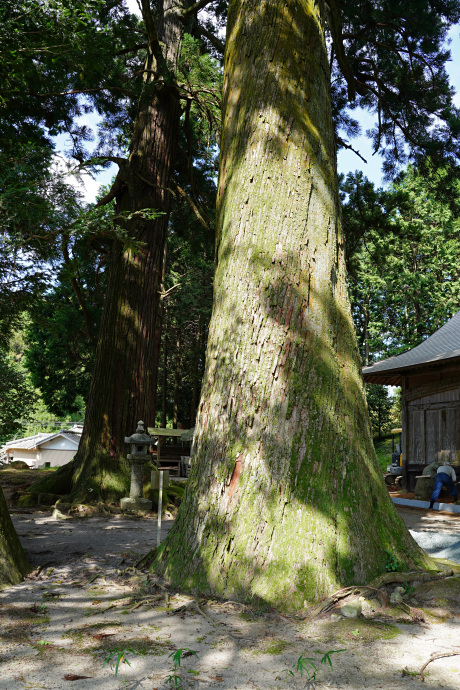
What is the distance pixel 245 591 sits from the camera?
3.13 meters

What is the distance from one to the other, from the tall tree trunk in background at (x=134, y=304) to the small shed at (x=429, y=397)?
6.85 meters

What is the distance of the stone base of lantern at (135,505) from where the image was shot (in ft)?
26.2

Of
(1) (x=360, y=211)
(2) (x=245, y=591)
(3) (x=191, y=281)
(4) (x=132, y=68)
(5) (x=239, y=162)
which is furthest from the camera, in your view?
(3) (x=191, y=281)

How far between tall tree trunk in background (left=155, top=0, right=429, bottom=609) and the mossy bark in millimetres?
1075

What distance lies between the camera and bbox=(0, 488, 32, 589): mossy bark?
363cm

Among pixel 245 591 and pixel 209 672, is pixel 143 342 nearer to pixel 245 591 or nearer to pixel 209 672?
pixel 245 591

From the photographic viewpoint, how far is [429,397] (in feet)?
44.3

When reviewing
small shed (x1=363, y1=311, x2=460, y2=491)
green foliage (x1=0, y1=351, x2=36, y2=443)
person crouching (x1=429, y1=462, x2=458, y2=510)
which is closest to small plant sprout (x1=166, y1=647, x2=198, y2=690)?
person crouching (x1=429, y1=462, x2=458, y2=510)

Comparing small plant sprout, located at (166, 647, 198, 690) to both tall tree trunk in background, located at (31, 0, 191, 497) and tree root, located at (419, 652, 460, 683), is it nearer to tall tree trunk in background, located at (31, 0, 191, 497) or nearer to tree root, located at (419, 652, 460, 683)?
tree root, located at (419, 652, 460, 683)

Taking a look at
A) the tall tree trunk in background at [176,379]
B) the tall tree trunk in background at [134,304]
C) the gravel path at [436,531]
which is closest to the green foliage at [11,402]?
the tall tree trunk in background at [134,304]

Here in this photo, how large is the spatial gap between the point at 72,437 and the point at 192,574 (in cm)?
2894

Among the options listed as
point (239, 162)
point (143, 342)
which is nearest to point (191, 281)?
point (143, 342)

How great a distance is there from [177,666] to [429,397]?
12.5 metres

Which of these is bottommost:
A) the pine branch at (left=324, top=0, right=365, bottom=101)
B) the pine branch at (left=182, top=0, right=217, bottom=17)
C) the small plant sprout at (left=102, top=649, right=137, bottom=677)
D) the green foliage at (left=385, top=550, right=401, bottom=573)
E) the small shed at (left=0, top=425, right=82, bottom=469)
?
the small shed at (left=0, top=425, right=82, bottom=469)
